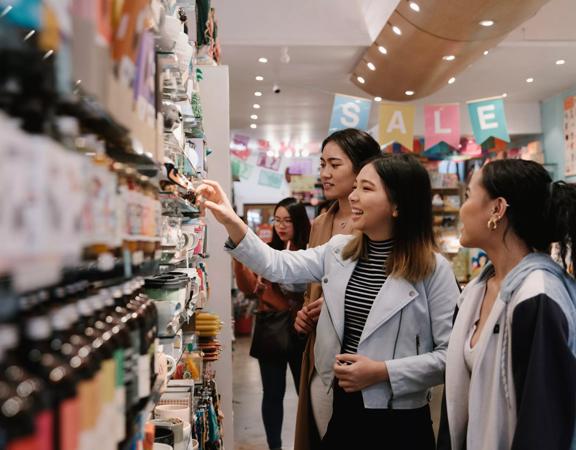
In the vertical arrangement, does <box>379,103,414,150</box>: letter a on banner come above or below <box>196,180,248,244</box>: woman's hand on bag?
above

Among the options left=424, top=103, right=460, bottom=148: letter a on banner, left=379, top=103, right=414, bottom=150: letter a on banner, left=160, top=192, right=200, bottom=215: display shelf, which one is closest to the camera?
left=160, top=192, right=200, bottom=215: display shelf

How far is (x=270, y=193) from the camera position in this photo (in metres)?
12.6

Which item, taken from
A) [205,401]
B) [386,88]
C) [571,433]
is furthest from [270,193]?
[571,433]

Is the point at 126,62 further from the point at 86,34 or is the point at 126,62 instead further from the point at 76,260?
the point at 76,260

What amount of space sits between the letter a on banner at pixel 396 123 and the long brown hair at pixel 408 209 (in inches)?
171

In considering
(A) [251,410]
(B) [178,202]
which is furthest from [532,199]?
(A) [251,410]

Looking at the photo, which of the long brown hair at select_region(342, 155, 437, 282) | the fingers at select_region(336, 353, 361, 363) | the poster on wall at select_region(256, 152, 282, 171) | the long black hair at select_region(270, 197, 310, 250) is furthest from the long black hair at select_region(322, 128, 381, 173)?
the poster on wall at select_region(256, 152, 282, 171)

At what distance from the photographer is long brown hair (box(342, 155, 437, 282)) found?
1.84m

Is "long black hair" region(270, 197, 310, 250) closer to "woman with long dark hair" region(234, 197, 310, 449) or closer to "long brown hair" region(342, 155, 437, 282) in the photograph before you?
"woman with long dark hair" region(234, 197, 310, 449)

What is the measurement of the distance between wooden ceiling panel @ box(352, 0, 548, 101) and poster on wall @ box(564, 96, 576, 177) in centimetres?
249

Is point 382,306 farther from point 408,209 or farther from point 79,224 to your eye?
point 79,224

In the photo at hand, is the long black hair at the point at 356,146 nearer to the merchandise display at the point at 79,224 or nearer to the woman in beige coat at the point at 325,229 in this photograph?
the woman in beige coat at the point at 325,229

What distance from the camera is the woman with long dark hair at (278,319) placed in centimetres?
353

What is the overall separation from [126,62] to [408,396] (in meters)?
1.54
